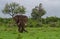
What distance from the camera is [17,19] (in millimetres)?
19469

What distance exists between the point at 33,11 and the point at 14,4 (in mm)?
7163

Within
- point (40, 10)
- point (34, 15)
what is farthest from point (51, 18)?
point (40, 10)

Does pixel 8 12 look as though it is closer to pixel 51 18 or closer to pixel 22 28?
pixel 51 18

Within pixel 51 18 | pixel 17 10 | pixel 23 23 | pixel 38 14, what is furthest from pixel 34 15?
pixel 23 23

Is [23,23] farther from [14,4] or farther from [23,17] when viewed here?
[14,4]

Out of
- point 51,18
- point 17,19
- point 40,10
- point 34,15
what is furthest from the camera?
point 40,10

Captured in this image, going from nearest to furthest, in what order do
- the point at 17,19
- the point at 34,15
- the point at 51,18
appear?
the point at 17,19
the point at 51,18
the point at 34,15

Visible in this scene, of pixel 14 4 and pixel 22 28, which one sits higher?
pixel 14 4

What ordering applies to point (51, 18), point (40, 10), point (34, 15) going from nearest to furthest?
point (51, 18) < point (34, 15) < point (40, 10)

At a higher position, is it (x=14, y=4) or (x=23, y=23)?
(x=14, y=4)

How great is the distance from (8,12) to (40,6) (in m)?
9.55

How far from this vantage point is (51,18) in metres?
51.7

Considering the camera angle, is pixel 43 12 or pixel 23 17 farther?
pixel 43 12

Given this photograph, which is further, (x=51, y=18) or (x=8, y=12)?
(x=8, y=12)
